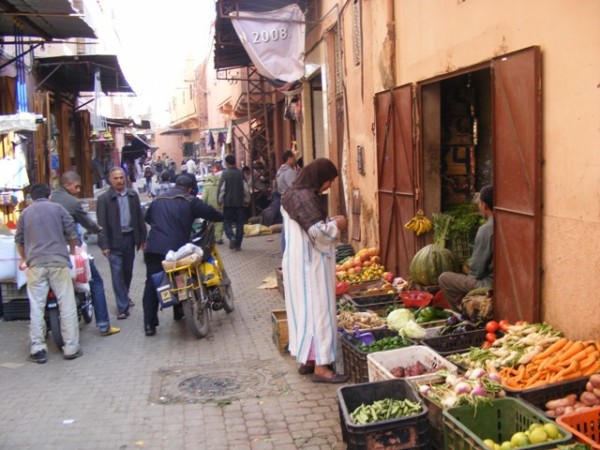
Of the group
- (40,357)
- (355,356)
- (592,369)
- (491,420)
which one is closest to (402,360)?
Result: (355,356)

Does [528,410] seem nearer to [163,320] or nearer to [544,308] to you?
[544,308]

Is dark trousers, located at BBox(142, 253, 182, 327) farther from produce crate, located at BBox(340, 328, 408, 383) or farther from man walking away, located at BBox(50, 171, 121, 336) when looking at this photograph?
produce crate, located at BBox(340, 328, 408, 383)

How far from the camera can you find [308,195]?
5.46m

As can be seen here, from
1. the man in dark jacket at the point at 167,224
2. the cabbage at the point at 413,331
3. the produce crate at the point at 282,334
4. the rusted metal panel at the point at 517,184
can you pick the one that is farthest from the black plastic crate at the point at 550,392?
the man in dark jacket at the point at 167,224

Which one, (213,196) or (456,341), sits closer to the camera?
(456,341)

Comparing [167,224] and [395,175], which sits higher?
[395,175]

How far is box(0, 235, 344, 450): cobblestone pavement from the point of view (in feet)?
15.7

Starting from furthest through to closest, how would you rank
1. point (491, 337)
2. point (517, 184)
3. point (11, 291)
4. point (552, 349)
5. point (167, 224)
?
point (11, 291)
point (167, 224)
point (491, 337)
point (517, 184)
point (552, 349)

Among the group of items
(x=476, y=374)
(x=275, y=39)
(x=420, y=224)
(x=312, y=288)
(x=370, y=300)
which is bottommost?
(x=370, y=300)

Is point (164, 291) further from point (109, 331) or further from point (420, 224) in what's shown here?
point (420, 224)

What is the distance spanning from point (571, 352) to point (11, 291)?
268 inches

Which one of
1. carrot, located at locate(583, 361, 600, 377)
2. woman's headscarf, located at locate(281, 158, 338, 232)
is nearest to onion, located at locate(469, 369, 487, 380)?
carrot, located at locate(583, 361, 600, 377)

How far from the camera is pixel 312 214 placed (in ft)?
17.7

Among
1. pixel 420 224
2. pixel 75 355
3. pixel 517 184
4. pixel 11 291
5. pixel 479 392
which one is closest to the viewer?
pixel 479 392
